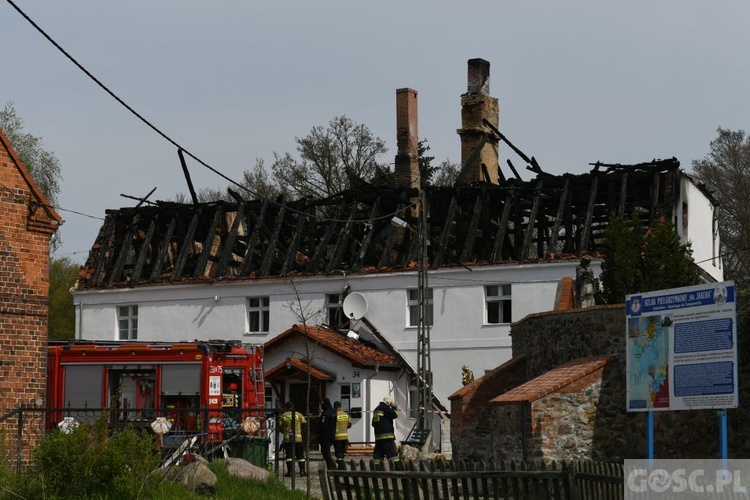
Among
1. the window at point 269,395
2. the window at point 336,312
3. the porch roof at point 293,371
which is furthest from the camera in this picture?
the window at point 336,312

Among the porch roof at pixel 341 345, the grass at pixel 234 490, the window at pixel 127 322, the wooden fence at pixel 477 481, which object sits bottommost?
the grass at pixel 234 490

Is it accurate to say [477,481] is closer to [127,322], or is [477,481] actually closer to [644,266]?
[644,266]

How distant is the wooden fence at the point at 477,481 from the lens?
1417cm

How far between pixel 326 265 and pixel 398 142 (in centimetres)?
631

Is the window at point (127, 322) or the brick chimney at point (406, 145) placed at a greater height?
the brick chimney at point (406, 145)

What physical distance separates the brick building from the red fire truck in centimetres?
669

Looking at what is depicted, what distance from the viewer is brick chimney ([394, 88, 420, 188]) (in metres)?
49.0

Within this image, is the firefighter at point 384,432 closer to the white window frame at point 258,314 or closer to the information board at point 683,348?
the information board at point 683,348

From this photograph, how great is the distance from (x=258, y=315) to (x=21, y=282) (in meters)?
23.6

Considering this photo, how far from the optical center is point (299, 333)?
40.4 metres

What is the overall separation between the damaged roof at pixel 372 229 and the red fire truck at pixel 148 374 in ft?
32.6

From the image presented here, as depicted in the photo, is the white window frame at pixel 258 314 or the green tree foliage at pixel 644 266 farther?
the white window frame at pixel 258 314

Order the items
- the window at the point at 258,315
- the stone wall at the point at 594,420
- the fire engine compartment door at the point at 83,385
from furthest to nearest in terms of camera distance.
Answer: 1. the window at the point at 258,315
2. the fire engine compartment door at the point at 83,385
3. the stone wall at the point at 594,420

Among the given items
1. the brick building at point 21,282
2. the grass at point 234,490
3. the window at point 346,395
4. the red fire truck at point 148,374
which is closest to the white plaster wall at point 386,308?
the window at point 346,395
